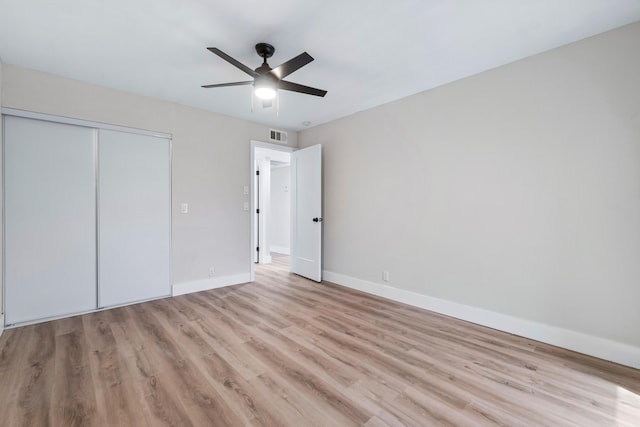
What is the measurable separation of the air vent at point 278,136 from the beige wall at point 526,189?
1.72 metres

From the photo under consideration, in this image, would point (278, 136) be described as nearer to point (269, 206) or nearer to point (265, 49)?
point (269, 206)

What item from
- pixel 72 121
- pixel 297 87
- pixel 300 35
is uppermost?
pixel 300 35

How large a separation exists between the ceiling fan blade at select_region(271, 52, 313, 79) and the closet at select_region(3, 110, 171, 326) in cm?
224

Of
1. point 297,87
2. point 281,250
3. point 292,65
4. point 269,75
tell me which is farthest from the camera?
point 281,250

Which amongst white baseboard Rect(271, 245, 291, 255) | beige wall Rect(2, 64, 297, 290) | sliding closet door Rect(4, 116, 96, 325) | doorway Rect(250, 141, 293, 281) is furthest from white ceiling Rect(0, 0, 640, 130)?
white baseboard Rect(271, 245, 291, 255)

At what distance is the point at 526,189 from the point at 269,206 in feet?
15.8

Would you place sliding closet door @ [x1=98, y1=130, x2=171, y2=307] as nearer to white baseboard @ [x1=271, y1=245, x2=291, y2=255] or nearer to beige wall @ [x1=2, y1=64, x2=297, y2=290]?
beige wall @ [x1=2, y1=64, x2=297, y2=290]

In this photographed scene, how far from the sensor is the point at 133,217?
344cm

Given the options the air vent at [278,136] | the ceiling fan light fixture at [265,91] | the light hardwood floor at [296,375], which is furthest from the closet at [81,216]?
the ceiling fan light fixture at [265,91]

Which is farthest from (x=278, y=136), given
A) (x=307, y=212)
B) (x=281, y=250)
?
(x=281, y=250)

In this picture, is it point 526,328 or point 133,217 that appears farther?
point 133,217

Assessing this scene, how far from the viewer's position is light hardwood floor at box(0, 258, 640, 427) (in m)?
1.61

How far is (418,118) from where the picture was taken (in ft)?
11.0

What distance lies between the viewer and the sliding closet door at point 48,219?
276 cm
